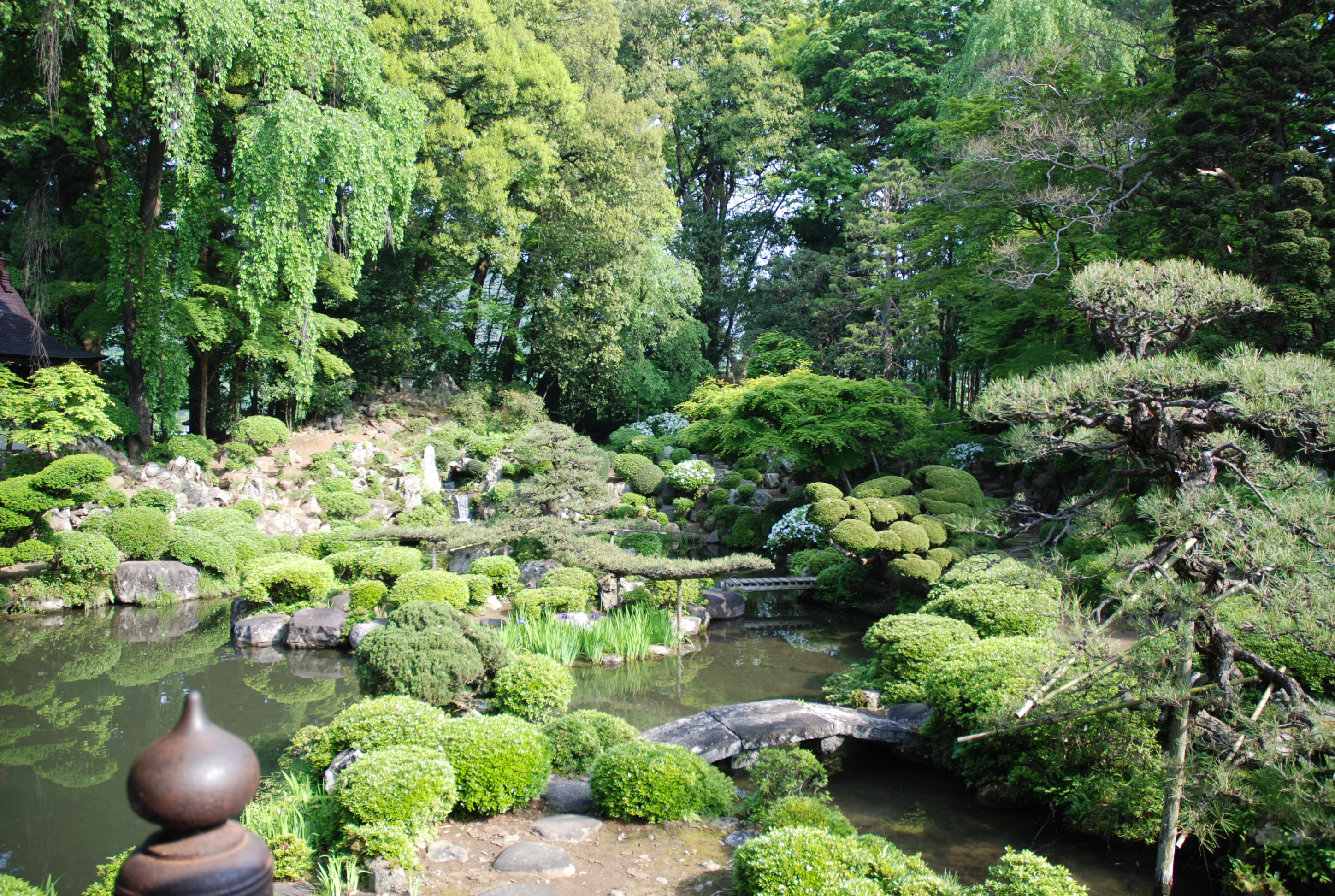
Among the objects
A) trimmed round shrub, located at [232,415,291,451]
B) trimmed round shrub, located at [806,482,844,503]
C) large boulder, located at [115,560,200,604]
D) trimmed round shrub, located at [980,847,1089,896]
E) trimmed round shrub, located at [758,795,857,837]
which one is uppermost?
A: trimmed round shrub, located at [232,415,291,451]

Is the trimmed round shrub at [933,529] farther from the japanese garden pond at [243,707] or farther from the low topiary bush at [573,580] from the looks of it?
the low topiary bush at [573,580]

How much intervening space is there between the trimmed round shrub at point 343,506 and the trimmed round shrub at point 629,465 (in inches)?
218

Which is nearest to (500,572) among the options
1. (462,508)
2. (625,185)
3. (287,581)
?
(287,581)

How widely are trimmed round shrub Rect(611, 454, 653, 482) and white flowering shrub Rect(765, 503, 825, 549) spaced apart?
181 inches

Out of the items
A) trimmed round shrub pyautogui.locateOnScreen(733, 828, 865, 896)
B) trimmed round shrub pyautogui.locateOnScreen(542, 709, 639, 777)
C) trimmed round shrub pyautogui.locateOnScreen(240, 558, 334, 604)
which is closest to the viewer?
trimmed round shrub pyautogui.locateOnScreen(733, 828, 865, 896)

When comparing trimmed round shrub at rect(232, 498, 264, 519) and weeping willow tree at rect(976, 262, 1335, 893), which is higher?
weeping willow tree at rect(976, 262, 1335, 893)

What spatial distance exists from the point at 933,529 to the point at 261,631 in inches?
329

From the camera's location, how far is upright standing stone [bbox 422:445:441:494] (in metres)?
15.7

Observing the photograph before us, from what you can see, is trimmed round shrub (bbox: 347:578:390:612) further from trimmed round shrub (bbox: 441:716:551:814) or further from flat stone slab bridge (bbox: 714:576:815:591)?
trimmed round shrub (bbox: 441:716:551:814)

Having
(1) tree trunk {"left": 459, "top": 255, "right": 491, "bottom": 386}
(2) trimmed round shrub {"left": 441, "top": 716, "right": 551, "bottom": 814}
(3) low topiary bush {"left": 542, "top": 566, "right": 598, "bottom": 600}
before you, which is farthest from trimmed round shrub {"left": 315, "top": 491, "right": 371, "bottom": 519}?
(2) trimmed round shrub {"left": 441, "top": 716, "right": 551, "bottom": 814}

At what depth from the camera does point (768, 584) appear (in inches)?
447

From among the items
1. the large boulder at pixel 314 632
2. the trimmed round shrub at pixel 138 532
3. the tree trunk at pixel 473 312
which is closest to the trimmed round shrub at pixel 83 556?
the trimmed round shrub at pixel 138 532

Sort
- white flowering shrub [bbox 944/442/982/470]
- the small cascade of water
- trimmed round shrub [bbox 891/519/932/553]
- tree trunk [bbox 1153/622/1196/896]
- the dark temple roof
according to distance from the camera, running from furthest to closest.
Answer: white flowering shrub [bbox 944/442/982/470] → the small cascade of water → the dark temple roof → trimmed round shrub [bbox 891/519/932/553] → tree trunk [bbox 1153/622/1196/896]

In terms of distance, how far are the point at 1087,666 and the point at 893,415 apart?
10.1 metres
